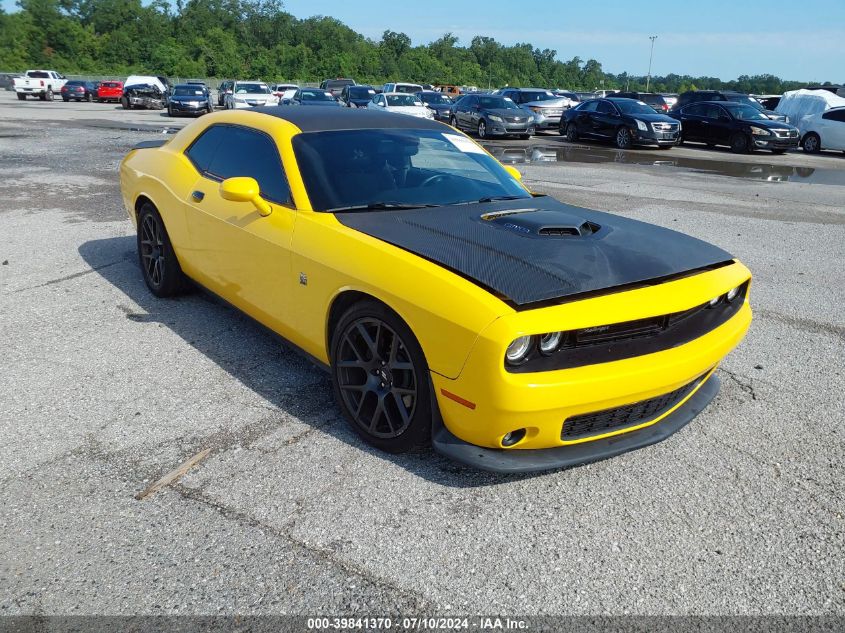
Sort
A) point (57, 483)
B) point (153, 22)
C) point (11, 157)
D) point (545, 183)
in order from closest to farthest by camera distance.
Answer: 1. point (57, 483)
2. point (545, 183)
3. point (11, 157)
4. point (153, 22)

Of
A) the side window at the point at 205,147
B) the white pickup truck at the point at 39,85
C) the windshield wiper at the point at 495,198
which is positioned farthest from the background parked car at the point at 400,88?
the windshield wiper at the point at 495,198

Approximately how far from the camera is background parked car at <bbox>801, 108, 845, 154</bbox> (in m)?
20.9

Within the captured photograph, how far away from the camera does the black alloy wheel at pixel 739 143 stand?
20516 millimetres

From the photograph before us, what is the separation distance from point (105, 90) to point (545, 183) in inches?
1559

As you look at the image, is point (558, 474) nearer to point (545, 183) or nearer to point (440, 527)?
point (440, 527)

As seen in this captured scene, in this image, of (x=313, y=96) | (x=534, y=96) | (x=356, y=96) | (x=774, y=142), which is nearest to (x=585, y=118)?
(x=774, y=142)

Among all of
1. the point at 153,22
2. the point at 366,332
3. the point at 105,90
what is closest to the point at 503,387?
the point at 366,332

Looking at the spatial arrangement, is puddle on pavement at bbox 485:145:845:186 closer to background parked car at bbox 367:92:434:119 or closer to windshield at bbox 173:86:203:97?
background parked car at bbox 367:92:434:119

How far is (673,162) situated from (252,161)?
15.0m

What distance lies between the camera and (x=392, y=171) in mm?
4074

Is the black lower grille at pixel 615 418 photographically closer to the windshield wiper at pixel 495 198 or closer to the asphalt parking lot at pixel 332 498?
the asphalt parking lot at pixel 332 498

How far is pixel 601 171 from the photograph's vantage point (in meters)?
14.8

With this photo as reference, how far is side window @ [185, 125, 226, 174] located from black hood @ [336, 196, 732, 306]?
5.35 feet

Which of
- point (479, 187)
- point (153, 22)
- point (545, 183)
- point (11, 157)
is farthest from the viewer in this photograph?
point (153, 22)
